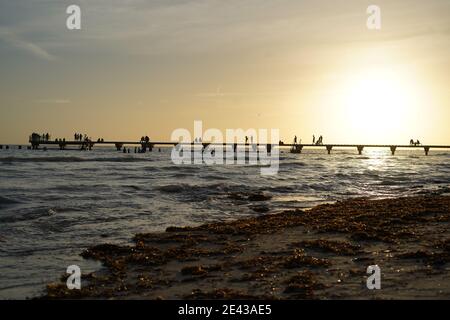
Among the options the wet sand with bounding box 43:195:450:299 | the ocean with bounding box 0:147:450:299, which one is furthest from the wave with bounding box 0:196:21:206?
the wet sand with bounding box 43:195:450:299

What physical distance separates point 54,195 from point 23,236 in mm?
9633

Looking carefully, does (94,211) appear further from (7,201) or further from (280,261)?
(280,261)

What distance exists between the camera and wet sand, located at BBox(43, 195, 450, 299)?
7230 mm

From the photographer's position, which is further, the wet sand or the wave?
the wave

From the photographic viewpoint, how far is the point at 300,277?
7.82 m

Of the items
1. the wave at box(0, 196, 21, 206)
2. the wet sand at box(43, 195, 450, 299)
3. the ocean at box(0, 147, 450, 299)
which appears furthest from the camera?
the wave at box(0, 196, 21, 206)

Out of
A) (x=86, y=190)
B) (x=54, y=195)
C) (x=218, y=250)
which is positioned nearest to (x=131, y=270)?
(x=218, y=250)

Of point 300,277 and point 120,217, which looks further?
point 120,217

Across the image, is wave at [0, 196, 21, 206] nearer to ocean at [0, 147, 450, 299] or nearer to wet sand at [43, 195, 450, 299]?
ocean at [0, 147, 450, 299]

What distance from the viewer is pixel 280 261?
9203mm

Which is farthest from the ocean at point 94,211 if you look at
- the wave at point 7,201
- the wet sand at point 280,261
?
the wet sand at point 280,261

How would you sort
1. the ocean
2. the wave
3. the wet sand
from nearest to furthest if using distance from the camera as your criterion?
1. the wet sand
2. the ocean
3. the wave

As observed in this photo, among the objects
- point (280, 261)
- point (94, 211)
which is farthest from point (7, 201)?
point (280, 261)
